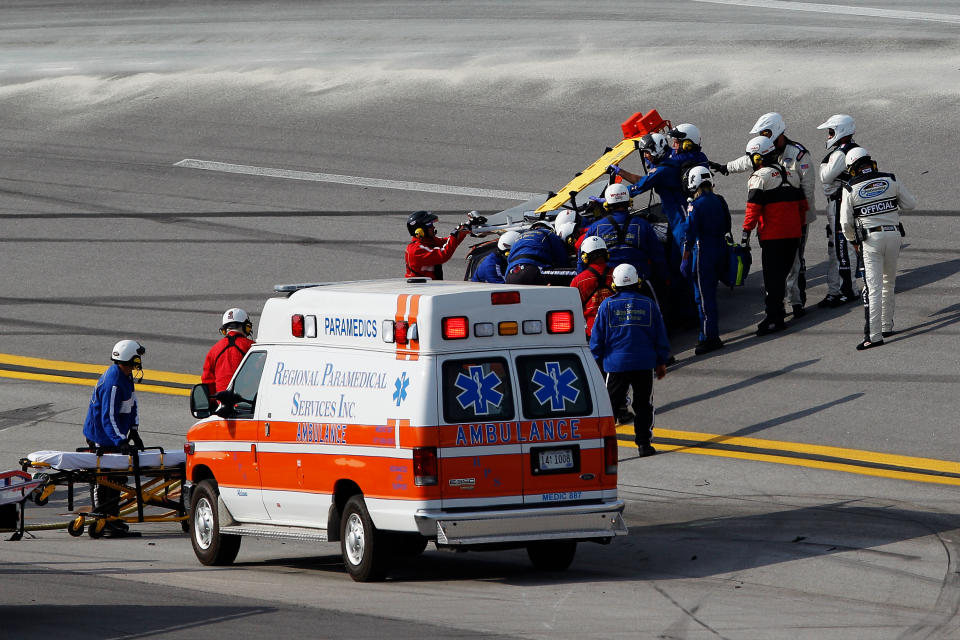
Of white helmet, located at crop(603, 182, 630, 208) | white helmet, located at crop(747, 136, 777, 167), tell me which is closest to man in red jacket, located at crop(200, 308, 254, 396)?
white helmet, located at crop(603, 182, 630, 208)

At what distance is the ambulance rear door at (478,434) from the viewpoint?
10.2 meters

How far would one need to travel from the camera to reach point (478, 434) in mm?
10305

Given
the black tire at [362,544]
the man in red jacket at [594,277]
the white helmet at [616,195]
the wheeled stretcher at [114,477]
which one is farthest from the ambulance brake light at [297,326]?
the white helmet at [616,195]

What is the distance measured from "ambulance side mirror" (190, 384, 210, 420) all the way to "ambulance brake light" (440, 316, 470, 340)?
2.61 metres

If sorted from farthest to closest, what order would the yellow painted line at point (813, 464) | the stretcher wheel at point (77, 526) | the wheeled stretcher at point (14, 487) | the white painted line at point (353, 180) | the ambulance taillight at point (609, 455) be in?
the white painted line at point (353, 180) → the yellow painted line at point (813, 464) → the stretcher wheel at point (77, 526) → the wheeled stretcher at point (14, 487) → the ambulance taillight at point (609, 455)

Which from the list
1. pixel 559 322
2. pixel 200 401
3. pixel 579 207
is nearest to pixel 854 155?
pixel 579 207

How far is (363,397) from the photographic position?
10523mm

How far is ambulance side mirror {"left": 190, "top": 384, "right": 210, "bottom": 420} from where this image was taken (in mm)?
11969

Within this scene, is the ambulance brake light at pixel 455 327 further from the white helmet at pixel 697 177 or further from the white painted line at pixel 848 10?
the white painted line at pixel 848 10

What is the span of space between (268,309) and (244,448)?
109 centimetres

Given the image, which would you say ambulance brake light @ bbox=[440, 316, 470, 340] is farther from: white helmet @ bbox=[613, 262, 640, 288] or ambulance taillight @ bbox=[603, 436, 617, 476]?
white helmet @ bbox=[613, 262, 640, 288]

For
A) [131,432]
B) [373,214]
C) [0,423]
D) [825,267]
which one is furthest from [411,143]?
[131,432]

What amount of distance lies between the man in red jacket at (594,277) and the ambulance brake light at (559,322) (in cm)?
433

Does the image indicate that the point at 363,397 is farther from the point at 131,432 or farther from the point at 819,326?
the point at 819,326
